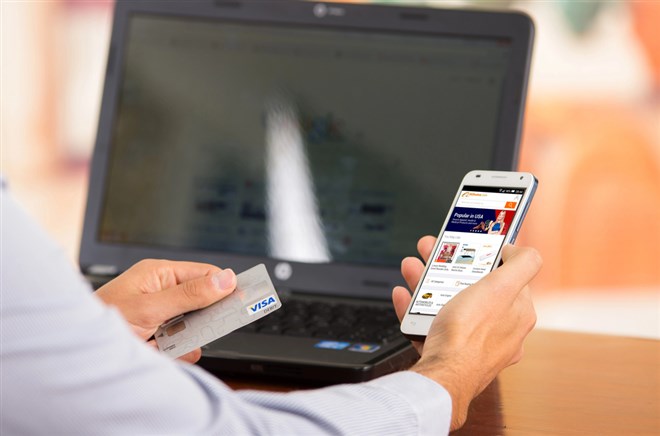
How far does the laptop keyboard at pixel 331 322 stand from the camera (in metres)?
0.95

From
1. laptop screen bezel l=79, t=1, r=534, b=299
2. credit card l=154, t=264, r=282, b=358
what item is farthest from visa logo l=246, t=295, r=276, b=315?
laptop screen bezel l=79, t=1, r=534, b=299

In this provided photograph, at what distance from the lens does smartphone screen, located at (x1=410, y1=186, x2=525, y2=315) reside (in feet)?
2.77

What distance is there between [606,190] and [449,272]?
161 cm

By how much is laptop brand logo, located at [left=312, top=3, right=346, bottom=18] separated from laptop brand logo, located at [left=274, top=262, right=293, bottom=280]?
1.16 feet

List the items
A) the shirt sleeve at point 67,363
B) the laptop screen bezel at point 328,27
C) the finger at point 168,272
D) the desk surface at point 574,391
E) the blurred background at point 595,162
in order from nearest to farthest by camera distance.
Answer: the shirt sleeve at point 67,363 → the desk surface at point 574,391 → the finger at point 168,272 → the laptop screen bezel at point 328,27 → the blurred background at point 595,162

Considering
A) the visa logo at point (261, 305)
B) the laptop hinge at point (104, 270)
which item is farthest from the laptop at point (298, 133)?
the visa logo at point (261, 305)

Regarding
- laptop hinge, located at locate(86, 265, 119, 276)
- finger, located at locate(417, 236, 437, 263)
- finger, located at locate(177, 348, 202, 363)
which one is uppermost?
finger, located at locate(417, 236, 437, 263)

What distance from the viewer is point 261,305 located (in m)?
0.79

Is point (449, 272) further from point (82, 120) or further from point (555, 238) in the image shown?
point (82, 120)

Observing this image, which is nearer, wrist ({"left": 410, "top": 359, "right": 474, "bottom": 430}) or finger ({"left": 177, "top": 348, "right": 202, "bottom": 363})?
wrist ({"left": 410, "top": 359, "right": 474, "bottom": 430})

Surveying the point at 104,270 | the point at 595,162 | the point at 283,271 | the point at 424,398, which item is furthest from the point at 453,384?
the point at 595,162

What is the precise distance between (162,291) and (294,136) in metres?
0.43

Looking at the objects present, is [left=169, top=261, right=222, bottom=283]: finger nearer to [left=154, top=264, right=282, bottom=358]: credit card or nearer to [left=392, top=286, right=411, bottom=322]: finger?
[left=154, top=264, right=282, bottom=358]: credit card

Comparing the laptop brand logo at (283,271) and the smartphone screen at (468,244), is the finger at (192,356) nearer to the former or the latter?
the smartphone screen at (468,244)
